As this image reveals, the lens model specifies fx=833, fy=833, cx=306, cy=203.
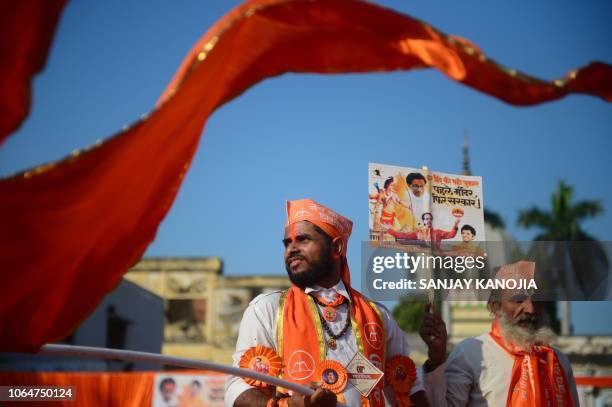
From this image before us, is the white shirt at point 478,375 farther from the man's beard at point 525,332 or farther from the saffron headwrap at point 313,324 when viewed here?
the saffron headwrap at point 313,324

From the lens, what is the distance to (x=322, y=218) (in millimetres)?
5375

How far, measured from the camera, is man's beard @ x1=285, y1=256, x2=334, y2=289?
5168 millimetres

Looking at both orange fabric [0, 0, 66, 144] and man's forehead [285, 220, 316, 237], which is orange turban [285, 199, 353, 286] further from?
orange fabric [0, 0, 66, 144]

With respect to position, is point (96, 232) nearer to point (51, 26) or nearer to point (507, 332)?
point (51, 26)

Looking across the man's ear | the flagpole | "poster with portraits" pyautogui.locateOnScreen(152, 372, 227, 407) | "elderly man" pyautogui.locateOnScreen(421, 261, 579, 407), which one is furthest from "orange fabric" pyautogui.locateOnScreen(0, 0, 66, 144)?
"poster with portraits" pyautogui.locateOnScreen(152, 372, 227, 407)

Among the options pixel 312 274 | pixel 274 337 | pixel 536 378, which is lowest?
pixel 536 378

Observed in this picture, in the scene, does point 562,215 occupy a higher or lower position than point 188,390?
higher

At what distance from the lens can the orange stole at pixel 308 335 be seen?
15.7 ft

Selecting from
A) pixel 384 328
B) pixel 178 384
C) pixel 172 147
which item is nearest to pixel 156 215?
pixel 172 147

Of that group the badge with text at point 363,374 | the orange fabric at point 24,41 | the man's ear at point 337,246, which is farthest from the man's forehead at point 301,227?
the orange fabric at point 24,41

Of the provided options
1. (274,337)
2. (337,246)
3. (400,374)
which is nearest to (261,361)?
(274,337)

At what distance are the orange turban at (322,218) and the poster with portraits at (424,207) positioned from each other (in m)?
0.33

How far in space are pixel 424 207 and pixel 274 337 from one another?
4.35 ft

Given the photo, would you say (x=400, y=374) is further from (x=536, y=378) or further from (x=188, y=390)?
(x=188, y=390)
